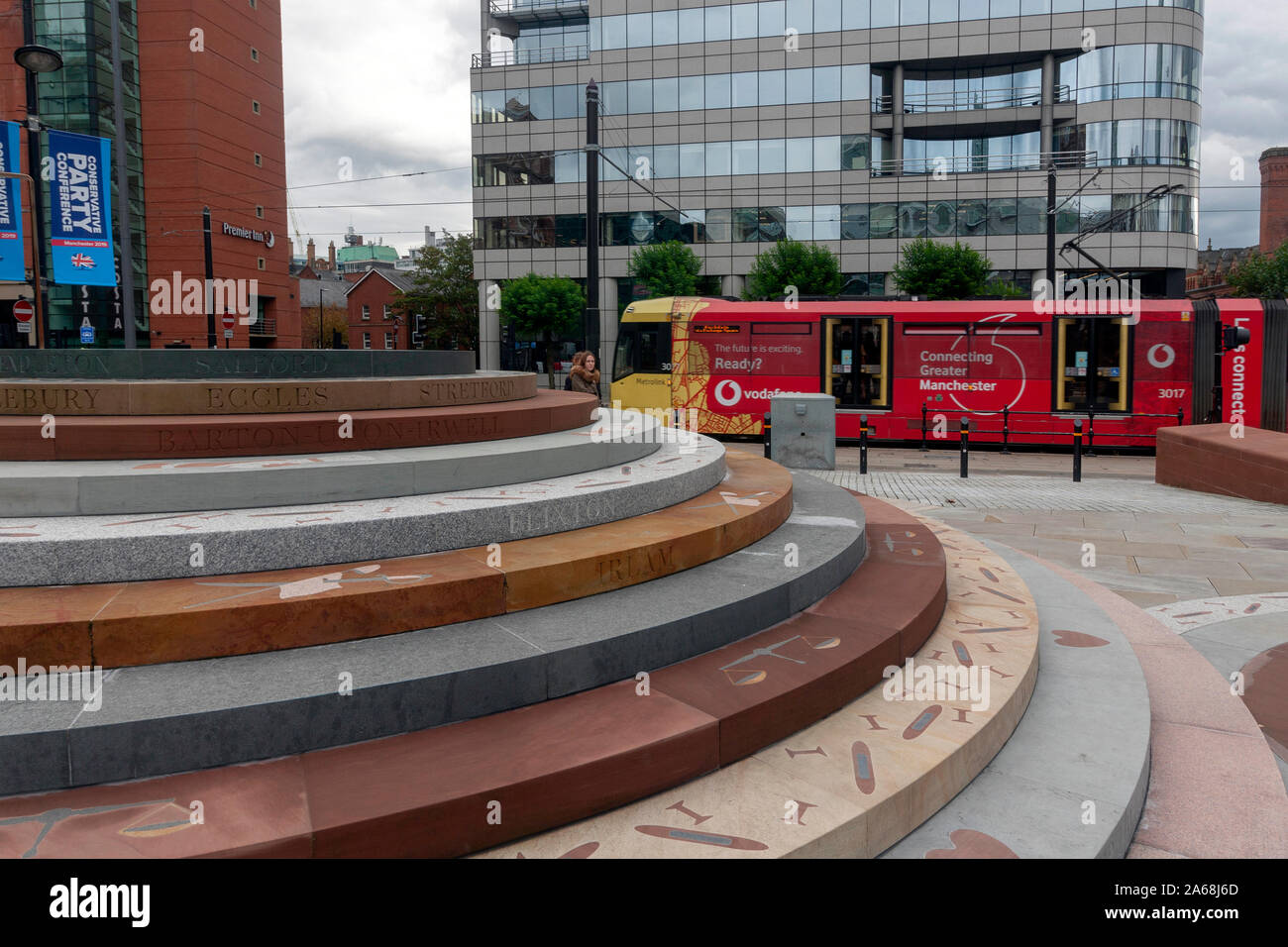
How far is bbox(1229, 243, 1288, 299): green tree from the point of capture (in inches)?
2402

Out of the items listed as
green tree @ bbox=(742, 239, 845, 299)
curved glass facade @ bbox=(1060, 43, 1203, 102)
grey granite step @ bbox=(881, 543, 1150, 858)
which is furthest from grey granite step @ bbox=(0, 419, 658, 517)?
curved glass facade @ bbox=(1060, 43, 1203, 102)

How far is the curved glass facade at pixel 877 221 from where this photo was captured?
1746 inches

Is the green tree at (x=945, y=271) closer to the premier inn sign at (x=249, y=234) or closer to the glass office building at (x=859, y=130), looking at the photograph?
the glass office building at (x=859, y=130)

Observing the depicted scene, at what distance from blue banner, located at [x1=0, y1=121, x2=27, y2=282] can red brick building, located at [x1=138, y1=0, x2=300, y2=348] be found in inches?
1412

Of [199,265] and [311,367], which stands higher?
[199,265]

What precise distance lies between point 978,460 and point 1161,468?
4440mm

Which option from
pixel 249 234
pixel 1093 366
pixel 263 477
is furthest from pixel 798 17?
pixel 263 477

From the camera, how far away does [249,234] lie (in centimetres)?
5994

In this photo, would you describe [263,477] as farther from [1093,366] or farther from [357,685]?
[1093,366]

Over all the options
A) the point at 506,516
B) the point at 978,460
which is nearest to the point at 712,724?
the point at 506,516

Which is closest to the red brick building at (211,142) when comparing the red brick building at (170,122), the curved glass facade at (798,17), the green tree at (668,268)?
the red brick building at (170,122)

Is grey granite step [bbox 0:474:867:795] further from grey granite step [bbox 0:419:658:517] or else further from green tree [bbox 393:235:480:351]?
green tree [bbox 393:235:480:351]

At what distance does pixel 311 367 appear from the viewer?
27.4ft
